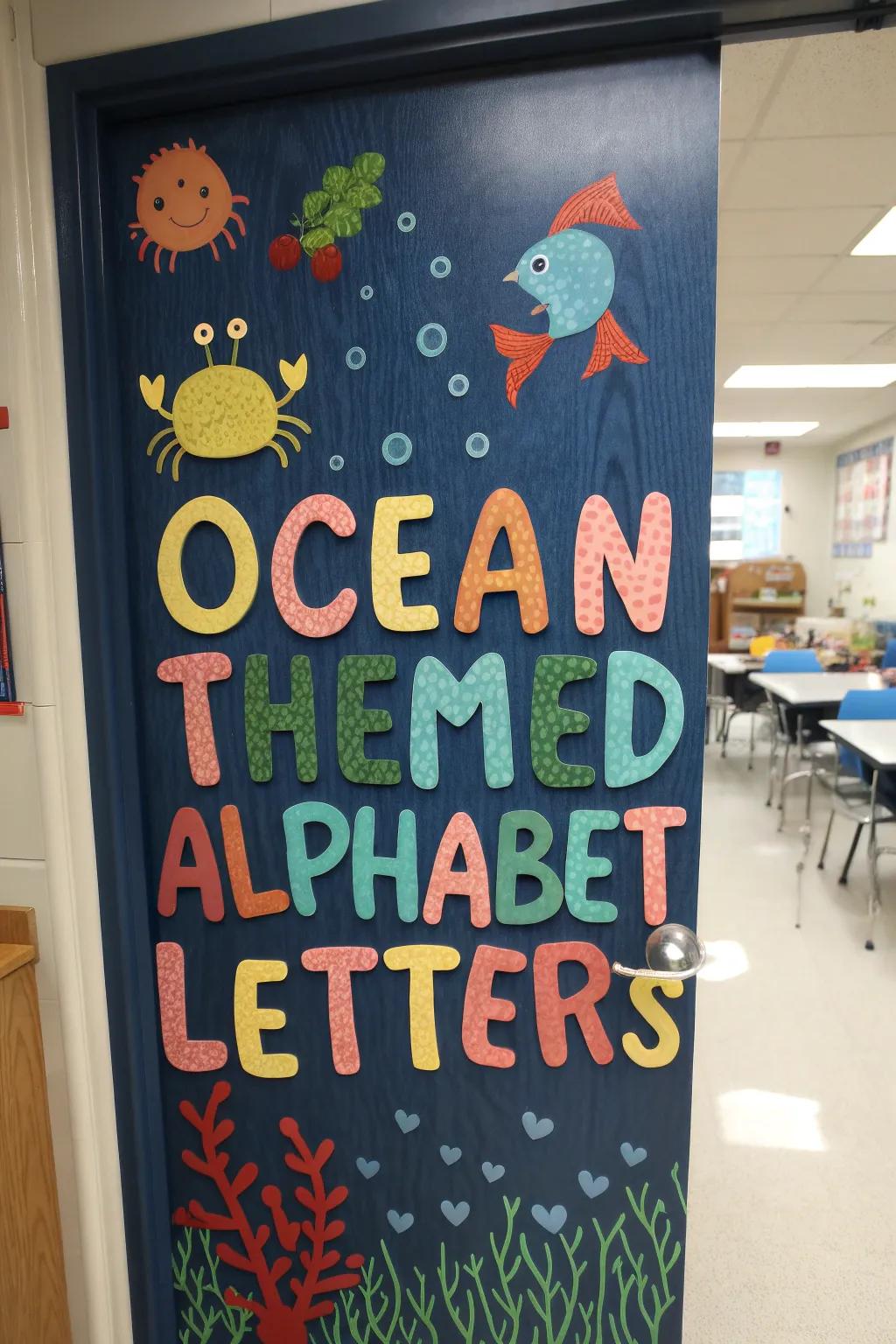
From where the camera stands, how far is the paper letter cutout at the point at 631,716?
1114mm

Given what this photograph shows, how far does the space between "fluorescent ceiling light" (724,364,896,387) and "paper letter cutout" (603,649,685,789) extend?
4.76 meters

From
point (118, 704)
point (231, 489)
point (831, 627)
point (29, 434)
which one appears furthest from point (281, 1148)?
point (831, 627)

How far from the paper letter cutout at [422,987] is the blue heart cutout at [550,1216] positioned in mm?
262

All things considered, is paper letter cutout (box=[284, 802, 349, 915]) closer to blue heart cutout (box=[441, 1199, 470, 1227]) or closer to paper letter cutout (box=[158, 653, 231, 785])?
paper letter cutout (box=[158, 653, 231, 785])

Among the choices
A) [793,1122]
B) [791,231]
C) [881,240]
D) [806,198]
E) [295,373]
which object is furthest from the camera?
[881,240]

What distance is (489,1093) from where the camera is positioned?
123cm

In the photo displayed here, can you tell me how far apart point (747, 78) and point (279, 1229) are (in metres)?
2.73

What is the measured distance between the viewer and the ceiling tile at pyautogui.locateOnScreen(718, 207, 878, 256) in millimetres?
2939

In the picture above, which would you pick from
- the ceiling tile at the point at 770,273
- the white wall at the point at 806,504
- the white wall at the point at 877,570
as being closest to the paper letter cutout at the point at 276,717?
the ceiling tile at the point at 770,273

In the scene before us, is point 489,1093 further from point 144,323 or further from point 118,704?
point 144,323

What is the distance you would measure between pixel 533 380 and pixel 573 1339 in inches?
56.1

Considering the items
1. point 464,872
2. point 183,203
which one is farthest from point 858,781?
point 183,203

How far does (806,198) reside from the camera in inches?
110

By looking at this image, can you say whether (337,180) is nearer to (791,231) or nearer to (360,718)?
(360,718)
